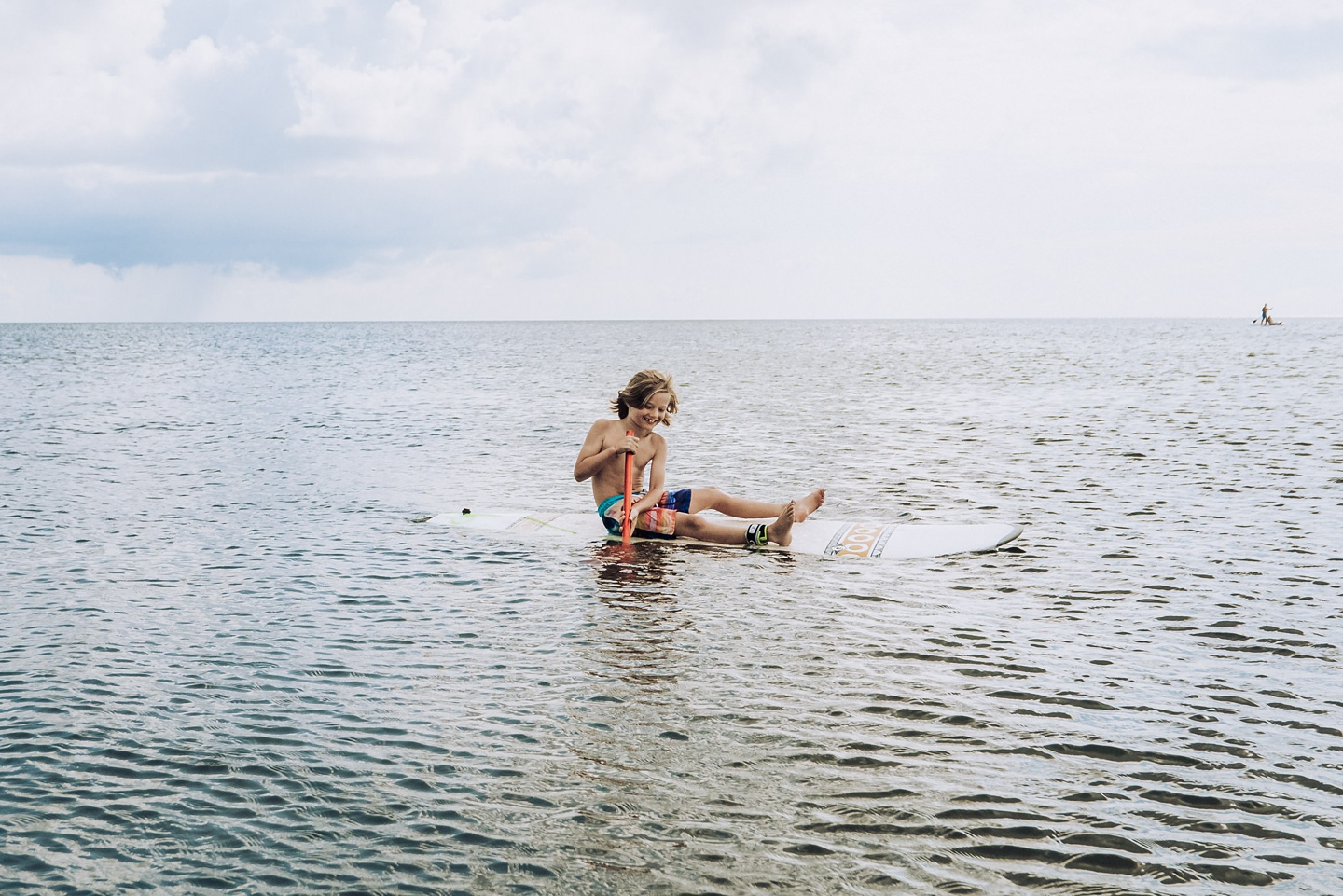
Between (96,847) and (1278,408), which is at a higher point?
(1278,408)

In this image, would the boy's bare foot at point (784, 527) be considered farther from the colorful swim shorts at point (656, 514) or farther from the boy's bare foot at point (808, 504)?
the colorful swim shorts at point (656, 514)

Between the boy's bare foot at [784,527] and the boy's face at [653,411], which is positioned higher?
the boy's face at [653,411]

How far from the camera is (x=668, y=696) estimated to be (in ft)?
27.3

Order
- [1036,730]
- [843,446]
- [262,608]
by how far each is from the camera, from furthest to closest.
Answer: [843,446] < [262,608] < [1036,730]

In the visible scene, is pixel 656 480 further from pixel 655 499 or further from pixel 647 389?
pixel 647 389

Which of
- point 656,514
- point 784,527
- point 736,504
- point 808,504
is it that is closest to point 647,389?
point 656,514

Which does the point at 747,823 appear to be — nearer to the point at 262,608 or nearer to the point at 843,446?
the point at 262,608

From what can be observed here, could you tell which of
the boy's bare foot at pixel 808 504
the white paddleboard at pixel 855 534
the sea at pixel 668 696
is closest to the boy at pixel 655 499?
the boy's bare foot at pixel 808 504

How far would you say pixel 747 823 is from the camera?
609 centimetres

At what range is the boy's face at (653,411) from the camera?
13305mm

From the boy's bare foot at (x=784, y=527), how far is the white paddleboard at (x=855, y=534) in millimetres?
122

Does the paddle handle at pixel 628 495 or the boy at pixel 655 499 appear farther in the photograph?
the paddle handle at pixel 628 495

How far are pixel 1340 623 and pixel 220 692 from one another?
1048 cm

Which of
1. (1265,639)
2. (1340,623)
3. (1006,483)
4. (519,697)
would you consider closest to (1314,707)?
(1265,639)
